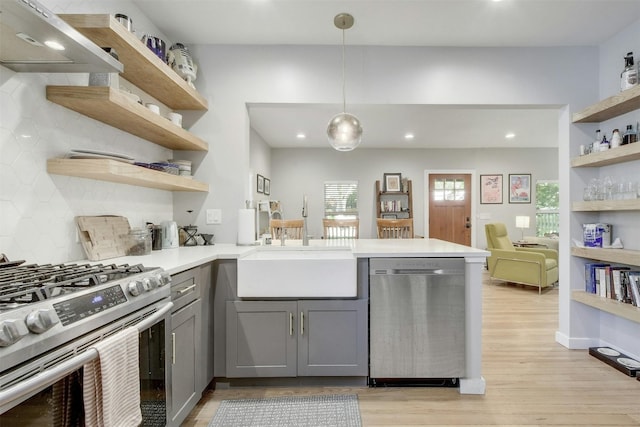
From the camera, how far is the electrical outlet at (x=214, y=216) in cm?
261

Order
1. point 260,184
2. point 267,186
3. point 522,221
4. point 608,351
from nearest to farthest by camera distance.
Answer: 1. point 608,351
2. point 260,184
3. point 267,186
4. point 522,221

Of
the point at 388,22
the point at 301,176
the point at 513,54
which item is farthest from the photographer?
the point at 301,176

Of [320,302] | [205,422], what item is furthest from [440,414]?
[205,422]

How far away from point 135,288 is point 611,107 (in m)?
3.18

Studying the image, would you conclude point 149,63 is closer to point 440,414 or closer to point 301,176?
point 440,414

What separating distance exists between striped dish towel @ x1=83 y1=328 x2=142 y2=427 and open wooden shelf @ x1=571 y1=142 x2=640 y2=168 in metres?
3.05

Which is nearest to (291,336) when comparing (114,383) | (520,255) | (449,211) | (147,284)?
(147,284)

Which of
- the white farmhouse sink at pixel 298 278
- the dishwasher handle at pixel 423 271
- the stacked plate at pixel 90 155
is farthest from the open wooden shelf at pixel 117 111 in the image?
the dishwasher handle at pixel 423 271

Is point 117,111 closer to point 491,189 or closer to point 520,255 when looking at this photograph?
point 520,255

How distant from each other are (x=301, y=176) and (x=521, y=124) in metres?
4.03

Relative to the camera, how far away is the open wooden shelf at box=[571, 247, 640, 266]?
216 centimetres

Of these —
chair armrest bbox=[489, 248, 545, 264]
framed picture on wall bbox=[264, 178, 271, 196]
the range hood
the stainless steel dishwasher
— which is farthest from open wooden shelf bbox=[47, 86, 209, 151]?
chair armrest bbox=[489, 248, 545, 264]

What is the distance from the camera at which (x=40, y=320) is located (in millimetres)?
779

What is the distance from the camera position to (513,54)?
2.65m
